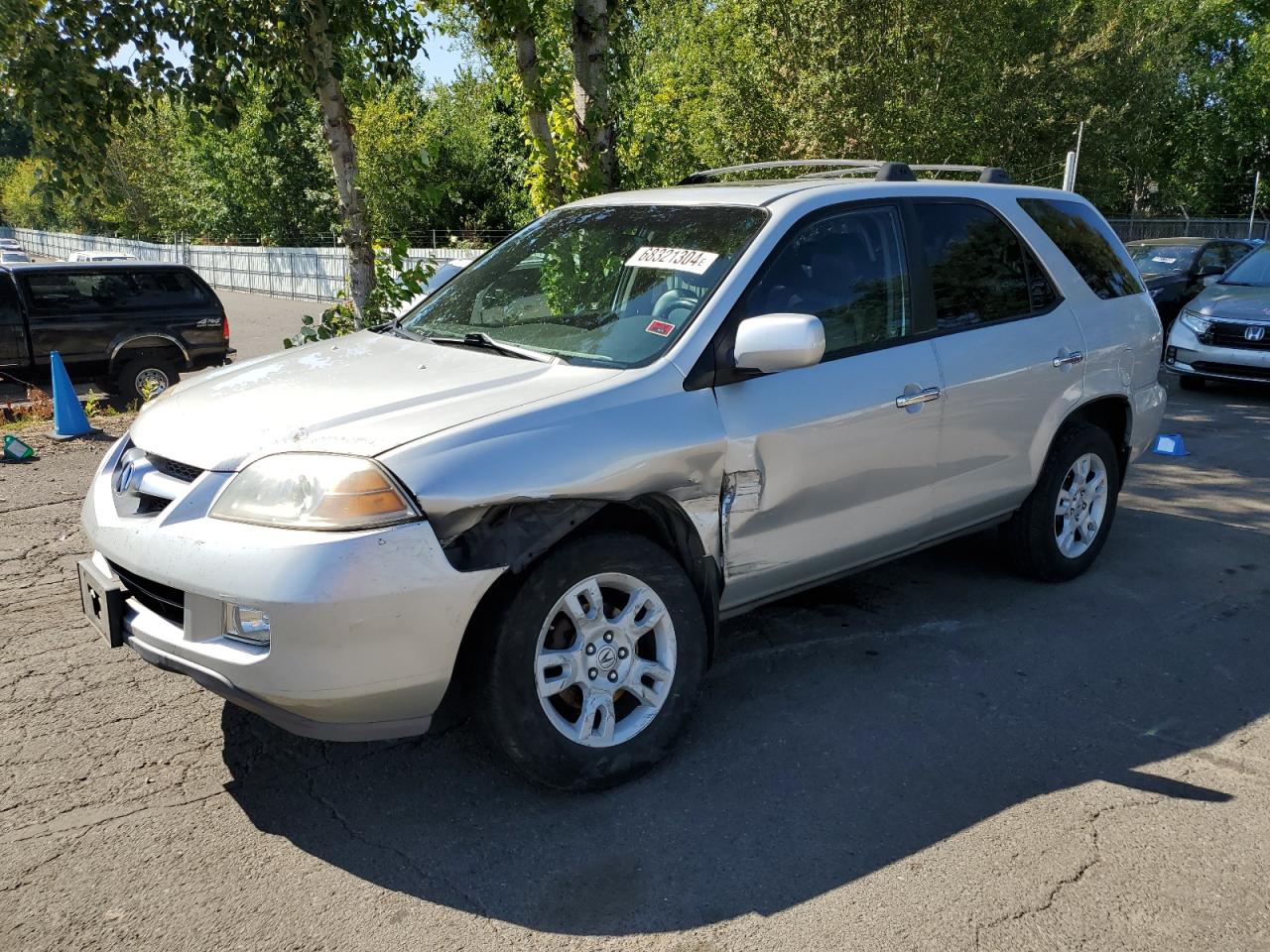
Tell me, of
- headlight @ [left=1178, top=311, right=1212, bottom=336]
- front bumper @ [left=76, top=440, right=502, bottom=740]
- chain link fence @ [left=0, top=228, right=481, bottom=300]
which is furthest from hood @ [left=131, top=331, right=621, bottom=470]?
chain link fence @ [left=0, top=228, right=481, bottom=300]

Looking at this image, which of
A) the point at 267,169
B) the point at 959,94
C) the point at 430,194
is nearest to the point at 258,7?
the point at 430,194

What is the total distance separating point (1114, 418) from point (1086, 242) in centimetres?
90

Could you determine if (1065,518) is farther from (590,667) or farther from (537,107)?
(537,107)

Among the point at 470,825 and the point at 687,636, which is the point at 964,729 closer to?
the point at 687,636

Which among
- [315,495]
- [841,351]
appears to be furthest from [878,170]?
[315,495]

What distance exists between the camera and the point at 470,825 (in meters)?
3.18

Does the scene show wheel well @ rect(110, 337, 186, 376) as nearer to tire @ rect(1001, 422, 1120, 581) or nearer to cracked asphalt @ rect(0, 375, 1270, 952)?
cracked asphalt @ rect(0, 375, 1270, 952)

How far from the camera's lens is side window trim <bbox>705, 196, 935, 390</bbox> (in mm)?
3516

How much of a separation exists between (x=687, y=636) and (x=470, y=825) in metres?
0.89

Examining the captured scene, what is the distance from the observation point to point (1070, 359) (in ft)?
15.8

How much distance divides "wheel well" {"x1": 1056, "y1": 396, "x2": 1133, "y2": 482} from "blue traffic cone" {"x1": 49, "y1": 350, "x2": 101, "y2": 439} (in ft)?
25.6

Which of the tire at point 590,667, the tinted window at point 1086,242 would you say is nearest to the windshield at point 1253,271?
the tinted window at point 1086,242

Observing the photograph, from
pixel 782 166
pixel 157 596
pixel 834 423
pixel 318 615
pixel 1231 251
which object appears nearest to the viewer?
pixel 318 615

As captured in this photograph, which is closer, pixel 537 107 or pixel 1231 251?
pixel 537 107
